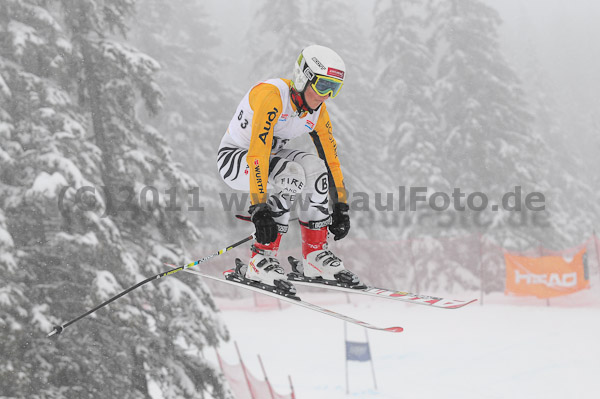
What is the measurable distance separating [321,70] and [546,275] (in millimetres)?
16611

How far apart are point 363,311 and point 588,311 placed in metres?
7.45

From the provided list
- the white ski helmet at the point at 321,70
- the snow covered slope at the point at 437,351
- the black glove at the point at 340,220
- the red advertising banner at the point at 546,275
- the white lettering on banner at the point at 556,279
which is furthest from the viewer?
the white lettering on banner at the point at 556,279

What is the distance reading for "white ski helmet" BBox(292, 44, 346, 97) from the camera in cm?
456

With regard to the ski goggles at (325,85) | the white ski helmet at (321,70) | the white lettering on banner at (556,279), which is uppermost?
the white ski helmet at (321,70)

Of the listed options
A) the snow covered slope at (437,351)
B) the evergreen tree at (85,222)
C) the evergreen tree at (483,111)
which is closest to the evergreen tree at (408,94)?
the evergreen tree at (483,111)

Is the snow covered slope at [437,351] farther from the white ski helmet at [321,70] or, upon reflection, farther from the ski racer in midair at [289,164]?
the white ski helmet at [321,70]

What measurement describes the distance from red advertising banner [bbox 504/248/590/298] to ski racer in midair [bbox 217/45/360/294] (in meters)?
15.2

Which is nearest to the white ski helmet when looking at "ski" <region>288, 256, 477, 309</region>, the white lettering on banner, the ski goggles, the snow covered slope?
the ski goggles

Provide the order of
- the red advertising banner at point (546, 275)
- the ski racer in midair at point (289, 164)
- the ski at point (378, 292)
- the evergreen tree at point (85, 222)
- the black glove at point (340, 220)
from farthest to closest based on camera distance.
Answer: the red advertising banner at point (546, 275)
the evergreen tree at point (85, 222)
the black glove at point (340, 220)
the ski at point (378, 292)
the ski racer in midair at point (289, 164)

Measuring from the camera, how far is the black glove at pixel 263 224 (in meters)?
4.66

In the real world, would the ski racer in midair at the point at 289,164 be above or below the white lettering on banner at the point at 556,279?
above

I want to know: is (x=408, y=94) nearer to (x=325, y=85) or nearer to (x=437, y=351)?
(x=437, y=351)

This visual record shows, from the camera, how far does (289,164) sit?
4.99 metres

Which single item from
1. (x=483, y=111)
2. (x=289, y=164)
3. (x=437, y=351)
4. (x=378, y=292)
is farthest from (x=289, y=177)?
(x=483, y=111)
